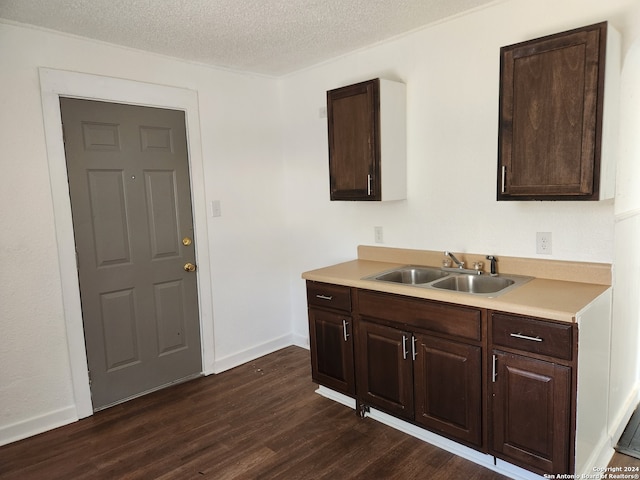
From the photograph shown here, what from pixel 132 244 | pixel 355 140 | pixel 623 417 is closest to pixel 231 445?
pixel 132 244

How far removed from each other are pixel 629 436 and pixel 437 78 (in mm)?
2318

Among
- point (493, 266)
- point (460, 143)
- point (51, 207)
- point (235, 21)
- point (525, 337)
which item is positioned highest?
point (235, 21)

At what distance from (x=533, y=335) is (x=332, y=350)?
1.27 m

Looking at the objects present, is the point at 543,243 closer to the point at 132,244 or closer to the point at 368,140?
the point at 368,140

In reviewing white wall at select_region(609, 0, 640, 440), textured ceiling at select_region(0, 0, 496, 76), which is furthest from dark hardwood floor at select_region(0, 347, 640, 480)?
textured ceiling at select_region(0, 0, 496, 76)

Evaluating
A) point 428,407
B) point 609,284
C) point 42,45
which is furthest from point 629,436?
point 42,45

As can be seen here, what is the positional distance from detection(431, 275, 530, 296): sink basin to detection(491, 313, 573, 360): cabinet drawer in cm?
43

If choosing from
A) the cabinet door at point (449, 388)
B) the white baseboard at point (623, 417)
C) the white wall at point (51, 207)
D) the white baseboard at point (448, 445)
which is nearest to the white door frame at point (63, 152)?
the white wall at point (51, 207)

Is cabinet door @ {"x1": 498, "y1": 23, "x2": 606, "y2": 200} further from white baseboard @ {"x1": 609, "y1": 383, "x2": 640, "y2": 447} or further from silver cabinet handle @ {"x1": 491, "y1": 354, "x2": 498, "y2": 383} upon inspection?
white baseboard @ {"x1": 609, "y1": 383, "x2": 640, "y2": 447}

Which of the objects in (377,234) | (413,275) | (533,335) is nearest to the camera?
(533,335)

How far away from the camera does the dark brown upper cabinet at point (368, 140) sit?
2.67 metres

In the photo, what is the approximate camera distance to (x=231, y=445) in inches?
97.1

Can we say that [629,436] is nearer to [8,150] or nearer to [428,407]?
[428,407]

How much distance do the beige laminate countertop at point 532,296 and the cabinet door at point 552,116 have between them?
0.45 m
